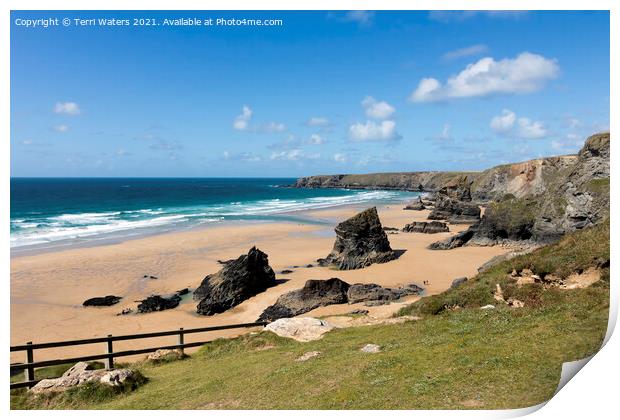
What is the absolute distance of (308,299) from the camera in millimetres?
25484

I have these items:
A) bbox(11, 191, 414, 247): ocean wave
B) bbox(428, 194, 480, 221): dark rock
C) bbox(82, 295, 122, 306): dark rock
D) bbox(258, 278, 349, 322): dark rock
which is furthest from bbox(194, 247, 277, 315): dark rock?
bbox(428, 194, 480, 221): dark rock

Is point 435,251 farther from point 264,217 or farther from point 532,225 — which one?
point 264,217

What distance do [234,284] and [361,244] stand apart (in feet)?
42.6

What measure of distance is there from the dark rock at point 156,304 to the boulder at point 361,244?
1436 cm

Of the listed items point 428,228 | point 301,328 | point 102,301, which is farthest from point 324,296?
point 428,228

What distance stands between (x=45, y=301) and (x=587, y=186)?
40.8m

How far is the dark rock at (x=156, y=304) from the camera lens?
26.2m

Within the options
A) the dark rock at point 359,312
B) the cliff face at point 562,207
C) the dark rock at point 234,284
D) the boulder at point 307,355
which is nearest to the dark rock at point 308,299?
the dark rock at point 359,312

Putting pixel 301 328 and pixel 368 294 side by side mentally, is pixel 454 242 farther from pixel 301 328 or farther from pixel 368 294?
pixel 301 328

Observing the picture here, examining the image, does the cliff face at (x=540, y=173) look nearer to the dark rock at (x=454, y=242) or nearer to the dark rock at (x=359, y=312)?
the dark rock at (x=454, y=242)

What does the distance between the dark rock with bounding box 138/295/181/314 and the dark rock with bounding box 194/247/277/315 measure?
1.60 m

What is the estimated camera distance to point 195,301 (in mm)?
27953

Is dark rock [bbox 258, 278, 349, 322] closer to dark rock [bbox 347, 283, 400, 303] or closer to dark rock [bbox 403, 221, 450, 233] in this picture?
dark rock [bbox 347, 283, 400, 303]
